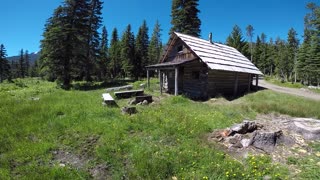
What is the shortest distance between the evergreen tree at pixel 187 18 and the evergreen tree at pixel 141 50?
1640 cm

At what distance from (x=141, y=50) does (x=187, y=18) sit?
59.8 ft

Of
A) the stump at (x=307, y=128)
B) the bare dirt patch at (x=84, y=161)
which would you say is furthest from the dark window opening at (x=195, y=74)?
the bare dirt patch at (x=84, y=161)

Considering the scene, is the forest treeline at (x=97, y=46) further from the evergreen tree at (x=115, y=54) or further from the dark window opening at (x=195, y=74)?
the dark window opening at (x=195, y=74)

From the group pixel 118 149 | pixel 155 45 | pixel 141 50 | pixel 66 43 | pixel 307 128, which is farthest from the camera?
pixel 155 45

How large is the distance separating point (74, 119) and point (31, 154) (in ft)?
10.3

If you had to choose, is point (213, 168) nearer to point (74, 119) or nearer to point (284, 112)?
point (74, 119)

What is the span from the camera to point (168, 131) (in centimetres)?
795

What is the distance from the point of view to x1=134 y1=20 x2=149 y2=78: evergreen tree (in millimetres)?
46188

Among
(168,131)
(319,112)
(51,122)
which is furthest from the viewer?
(319,112)

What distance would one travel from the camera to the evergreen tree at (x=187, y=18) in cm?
3070

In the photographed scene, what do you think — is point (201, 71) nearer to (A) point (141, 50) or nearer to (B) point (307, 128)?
(B) point (307, 128)

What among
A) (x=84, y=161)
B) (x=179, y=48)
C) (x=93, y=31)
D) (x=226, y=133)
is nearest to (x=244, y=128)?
→ (x=226, y=133)

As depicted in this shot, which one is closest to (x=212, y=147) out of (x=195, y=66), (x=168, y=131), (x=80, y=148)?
(x=168, y=131)

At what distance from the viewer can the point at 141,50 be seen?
4716cm
